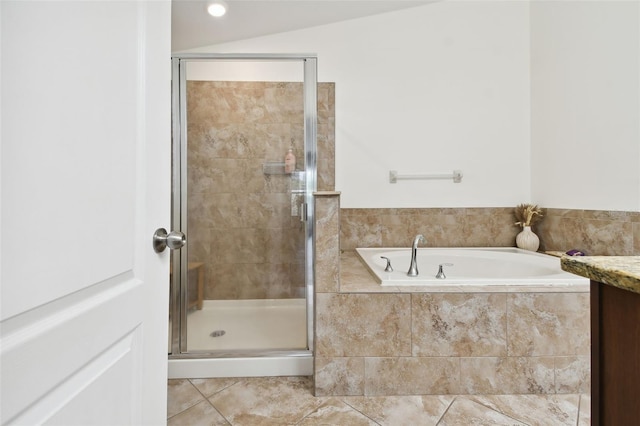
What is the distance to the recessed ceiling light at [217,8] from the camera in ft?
6.73

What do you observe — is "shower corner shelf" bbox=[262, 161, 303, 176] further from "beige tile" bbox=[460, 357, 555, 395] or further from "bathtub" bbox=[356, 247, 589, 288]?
"beige tile" bbox=[460, 357, 555, 395]

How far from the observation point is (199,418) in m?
1.38

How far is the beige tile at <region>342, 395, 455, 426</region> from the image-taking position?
1345 mm

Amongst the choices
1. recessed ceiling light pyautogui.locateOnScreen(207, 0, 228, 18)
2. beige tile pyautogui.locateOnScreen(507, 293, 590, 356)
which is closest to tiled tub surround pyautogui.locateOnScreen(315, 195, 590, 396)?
beige tile pyautogui.locateOnScreen(507, 293, 590, 356)

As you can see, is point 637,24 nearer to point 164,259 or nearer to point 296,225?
point 296,225

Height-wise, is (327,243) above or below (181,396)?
above

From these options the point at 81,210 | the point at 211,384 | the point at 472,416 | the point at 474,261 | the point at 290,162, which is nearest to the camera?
the point at 81,210

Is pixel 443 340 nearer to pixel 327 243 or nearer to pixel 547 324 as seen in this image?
pixel 547 324

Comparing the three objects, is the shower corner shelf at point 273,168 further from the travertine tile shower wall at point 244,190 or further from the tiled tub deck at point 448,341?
the tiled tub deck at point 448,341

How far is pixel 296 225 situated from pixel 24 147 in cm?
165

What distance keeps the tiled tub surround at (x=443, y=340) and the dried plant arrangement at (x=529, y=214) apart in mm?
1170

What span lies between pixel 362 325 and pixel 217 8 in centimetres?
228

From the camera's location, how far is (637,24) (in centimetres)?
172

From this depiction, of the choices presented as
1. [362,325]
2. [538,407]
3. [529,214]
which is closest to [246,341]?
[362,325]
